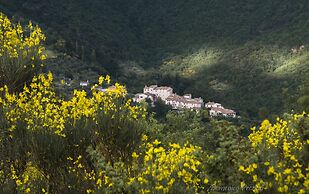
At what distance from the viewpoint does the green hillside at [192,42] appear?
105m

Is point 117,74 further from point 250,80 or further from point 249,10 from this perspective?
point 249,10

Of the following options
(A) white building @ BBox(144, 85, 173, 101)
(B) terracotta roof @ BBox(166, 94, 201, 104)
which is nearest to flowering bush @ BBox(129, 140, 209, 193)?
(B) terracotta roof @ BBox(166, 94, 201, 104)

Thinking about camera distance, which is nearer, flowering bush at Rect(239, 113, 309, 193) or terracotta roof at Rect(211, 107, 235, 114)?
flowering bush at Rect(239, 113, 309, 193)

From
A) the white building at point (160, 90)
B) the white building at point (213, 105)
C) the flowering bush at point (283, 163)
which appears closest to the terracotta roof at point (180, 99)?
the white building at point (213, 105)

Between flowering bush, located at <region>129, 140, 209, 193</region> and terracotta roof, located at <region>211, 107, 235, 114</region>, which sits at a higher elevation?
terracotta roof, located at <region>211, 107, 235, 114</region>

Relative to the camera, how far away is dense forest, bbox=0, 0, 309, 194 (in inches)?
340

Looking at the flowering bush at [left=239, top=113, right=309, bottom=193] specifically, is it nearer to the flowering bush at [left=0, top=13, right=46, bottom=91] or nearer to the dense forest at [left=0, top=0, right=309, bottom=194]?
the dense forest at [left=0, top=0, right=309, bottom=194]

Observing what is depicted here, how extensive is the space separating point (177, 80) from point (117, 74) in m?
17.7

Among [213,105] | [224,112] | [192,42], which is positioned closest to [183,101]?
[213,105]

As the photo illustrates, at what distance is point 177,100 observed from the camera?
346ft

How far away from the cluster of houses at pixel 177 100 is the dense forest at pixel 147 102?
3973mm

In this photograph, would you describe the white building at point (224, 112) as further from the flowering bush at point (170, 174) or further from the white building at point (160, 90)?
the flowering bush at point (170, 174)

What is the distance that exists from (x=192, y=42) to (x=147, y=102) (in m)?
74.7

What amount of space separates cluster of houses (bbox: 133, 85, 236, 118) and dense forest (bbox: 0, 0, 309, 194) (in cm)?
397
